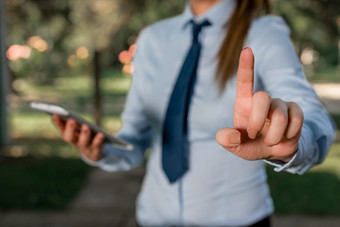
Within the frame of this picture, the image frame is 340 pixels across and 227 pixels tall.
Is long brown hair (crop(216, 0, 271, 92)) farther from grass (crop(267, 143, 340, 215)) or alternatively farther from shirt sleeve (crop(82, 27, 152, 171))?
grass (crop(267, 143, 340, 215))

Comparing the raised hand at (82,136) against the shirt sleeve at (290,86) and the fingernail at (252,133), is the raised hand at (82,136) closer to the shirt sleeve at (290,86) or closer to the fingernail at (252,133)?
the shirt sleeve at (290,86)

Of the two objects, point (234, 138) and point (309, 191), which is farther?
point (309, 191)

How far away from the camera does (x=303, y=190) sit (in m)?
5.17

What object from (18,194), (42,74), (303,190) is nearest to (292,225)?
(303,190)

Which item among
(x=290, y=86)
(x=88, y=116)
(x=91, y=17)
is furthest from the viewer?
(x=88, y=116)

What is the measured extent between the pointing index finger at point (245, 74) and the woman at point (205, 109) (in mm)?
420

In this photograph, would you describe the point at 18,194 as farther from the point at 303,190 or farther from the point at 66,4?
the point at 66,4

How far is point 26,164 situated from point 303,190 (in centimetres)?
331

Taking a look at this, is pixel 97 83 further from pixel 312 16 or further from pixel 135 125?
pixel 135 125

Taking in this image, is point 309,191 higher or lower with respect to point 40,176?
higher

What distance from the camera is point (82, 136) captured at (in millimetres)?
1506

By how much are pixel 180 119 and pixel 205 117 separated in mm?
78

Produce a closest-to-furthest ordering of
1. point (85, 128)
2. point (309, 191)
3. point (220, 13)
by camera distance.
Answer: point (85, 128), point (220, 13), point (309, 191)

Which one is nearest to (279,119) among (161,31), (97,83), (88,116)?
(161,31)
